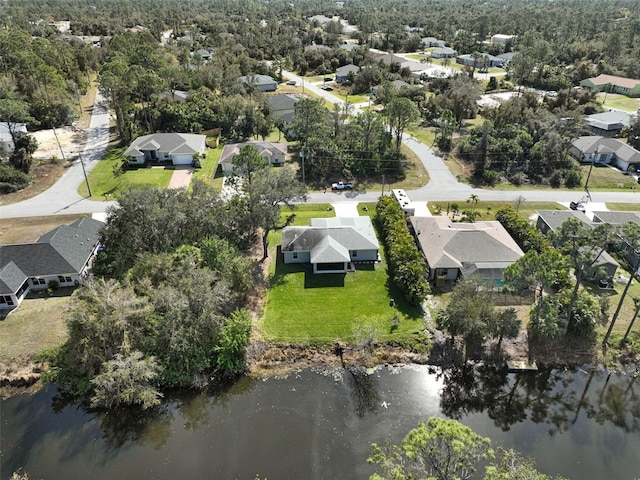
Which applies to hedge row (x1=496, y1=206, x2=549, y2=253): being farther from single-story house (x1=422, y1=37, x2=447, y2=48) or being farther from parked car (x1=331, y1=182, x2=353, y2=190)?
single-story house (x1=422, y1=37, x2=447, y2=48)

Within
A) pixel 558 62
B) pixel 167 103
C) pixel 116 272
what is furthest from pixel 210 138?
pixel 558 62

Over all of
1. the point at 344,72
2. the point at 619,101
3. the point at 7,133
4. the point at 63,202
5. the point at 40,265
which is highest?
the point at 7,133

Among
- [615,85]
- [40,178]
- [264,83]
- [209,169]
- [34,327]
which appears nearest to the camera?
[34,327]

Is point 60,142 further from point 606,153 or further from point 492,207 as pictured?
point 606,153

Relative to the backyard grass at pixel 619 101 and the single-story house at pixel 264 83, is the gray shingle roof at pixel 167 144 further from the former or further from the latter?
the backyard grass at pixel 619 101

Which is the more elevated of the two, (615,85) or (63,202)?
(615,85)

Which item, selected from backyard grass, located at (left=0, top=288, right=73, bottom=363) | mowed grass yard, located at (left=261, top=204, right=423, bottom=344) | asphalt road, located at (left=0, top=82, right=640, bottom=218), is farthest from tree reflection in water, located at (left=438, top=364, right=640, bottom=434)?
backyard grass, located at (left=0, top=288, right=73, bottom=363)

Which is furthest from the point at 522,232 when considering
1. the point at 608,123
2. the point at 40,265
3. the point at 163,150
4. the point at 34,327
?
the point at 163,150

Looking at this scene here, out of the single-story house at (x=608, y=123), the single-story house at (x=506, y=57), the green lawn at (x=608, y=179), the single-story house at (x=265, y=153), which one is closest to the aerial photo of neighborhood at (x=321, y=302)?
the single-story house at (x=265, y=153)
